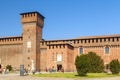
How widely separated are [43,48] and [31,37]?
11.9ft

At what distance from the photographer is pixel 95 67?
4472 centimetres

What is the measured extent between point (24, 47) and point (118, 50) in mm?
20182

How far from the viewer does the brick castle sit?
5047 cm

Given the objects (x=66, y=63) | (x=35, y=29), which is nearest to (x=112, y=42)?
(x=66, y=63)

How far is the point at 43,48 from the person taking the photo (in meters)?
55.5

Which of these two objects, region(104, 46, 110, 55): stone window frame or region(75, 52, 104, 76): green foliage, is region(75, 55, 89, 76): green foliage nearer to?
region(75, 52, 104, 76): green foliage

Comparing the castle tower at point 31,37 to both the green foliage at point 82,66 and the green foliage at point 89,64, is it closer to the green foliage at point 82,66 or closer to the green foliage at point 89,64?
the green foliage at point 89,64

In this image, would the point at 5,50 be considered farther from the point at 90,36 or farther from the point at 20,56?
the point at 90,36

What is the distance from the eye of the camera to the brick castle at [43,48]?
50.5 metres

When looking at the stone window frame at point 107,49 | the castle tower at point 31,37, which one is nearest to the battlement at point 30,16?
the castle tower at point 31,37

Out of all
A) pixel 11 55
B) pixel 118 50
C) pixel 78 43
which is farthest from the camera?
pixel 11 55

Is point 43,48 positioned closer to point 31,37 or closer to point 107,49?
point 31,37

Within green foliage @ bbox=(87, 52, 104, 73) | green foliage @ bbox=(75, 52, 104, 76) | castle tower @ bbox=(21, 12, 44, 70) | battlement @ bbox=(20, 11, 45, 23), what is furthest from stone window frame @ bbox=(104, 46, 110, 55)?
battlement @ bbox=(20, 11, 45, 23)

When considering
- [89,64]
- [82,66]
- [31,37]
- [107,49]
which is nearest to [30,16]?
[31,37]
